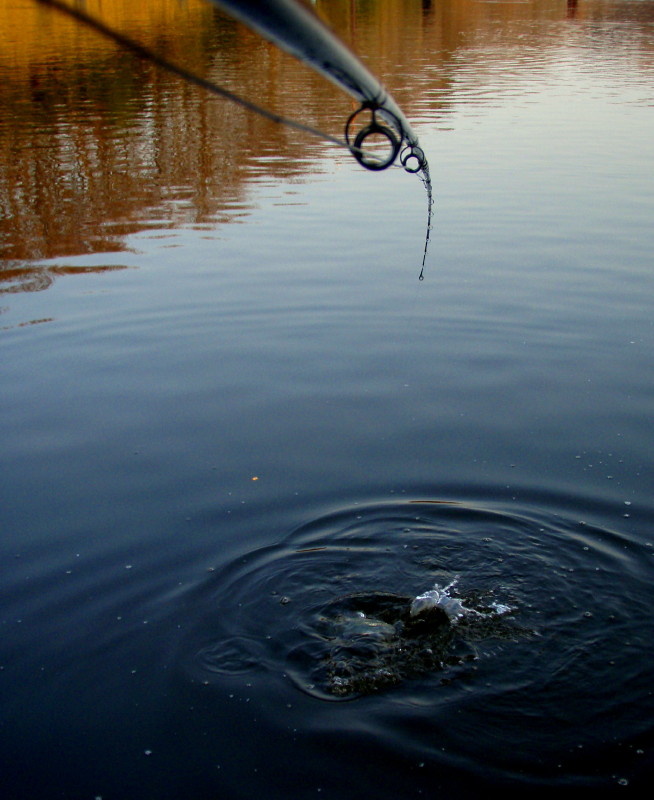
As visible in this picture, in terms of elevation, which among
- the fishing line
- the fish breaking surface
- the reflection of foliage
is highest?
the fishing line

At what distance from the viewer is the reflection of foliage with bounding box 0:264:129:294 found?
12.0 m

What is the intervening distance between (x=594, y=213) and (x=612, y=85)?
18635mm

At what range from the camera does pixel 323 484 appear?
6770 millimetres

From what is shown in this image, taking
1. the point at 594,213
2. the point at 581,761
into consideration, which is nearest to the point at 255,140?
the point at 594,213

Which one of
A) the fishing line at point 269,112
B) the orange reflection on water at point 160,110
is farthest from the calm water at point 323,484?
the fishing line at point 269,112

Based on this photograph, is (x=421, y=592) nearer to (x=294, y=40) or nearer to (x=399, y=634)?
(x=399, y=634)

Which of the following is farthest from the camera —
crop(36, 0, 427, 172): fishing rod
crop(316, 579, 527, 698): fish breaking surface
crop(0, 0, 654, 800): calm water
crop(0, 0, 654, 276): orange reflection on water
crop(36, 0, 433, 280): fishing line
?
crop(0, 0, 654, 276): orange reflection on water

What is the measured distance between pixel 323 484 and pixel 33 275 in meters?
7.42

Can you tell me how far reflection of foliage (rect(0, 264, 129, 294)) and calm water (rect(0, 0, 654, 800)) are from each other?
2.9 inches

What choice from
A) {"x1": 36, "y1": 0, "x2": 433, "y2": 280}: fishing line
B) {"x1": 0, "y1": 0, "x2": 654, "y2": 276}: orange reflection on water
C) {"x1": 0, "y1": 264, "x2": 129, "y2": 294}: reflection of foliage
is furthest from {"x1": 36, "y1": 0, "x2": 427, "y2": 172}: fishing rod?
{"x1": 0, "y1": 264, "x2": 129, "y2": 294}: reflection of foliage

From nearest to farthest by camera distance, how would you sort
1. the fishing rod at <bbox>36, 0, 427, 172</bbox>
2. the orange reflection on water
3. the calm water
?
the fishing rod at <bbox>36, 0, 427, 172</bbox>, the calm water, the orange reflection on water

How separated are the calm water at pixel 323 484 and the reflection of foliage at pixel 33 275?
0.07 m

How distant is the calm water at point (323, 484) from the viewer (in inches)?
172

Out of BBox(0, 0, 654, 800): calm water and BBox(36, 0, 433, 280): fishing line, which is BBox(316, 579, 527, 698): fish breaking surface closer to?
BBox(0, 0, 654, 800): calm water
